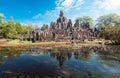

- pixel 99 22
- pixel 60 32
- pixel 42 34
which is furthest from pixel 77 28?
pixel 42 34

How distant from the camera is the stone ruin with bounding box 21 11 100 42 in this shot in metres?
98.9

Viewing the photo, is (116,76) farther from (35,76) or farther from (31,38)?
(31,38)

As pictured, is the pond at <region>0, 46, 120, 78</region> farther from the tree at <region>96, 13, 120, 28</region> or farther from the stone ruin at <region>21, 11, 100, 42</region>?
the tree at <region>96, 13, 120, 28</region>

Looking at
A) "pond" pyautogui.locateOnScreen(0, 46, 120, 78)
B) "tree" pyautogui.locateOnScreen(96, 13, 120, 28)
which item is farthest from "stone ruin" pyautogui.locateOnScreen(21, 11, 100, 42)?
"pond" pyautogui.locateOnScreen(0, 46, 120, 78)

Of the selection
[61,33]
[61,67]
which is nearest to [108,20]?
[61,33]

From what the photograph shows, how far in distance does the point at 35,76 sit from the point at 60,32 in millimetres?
93732

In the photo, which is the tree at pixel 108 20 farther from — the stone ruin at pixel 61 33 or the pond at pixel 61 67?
the pond at pixel 61 67

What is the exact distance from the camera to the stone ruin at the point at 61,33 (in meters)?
98.9

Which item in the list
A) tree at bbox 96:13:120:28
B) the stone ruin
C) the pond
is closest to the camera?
the pond

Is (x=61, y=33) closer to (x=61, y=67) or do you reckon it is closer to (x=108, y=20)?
(x=108, y=20)

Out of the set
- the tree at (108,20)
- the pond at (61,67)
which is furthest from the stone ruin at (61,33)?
the pond at (61,67)

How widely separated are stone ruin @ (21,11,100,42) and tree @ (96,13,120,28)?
54.4ft

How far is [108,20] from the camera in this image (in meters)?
149

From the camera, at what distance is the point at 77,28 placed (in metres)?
133
